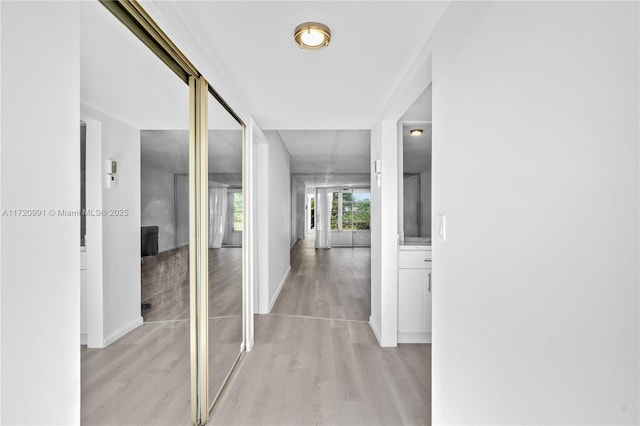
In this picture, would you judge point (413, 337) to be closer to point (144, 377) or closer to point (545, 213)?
point (144, 377)

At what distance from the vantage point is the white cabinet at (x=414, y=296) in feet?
10.4

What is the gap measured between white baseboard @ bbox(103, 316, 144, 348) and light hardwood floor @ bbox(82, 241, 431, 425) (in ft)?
0.09

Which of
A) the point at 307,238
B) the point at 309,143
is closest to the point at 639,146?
the point at 309,143

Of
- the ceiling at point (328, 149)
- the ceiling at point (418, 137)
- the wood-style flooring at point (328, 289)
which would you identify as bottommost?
the wood-style flooring at point (328, 289)

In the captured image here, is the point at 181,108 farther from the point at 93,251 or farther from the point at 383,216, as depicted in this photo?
the point at 383,216

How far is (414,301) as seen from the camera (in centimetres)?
319

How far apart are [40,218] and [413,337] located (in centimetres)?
313

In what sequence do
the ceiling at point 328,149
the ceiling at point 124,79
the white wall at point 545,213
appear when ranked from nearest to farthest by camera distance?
the white wall at point 545,213 → the ceiling at point 124,79 → the ceiling at point 328,149

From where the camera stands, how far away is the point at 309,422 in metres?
1.97

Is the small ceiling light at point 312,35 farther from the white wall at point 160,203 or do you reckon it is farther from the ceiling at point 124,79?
the white wall at point 160,203

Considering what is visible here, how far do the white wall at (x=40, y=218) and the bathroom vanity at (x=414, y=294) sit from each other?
2.72 metres

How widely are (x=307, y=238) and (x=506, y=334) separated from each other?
42.6ft

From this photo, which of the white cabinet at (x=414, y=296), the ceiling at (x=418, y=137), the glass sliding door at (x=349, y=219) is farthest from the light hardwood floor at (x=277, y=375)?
the glass sliding door at (x=349, y=219)

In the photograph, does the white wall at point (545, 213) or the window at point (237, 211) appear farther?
the window at point (237, 211)
